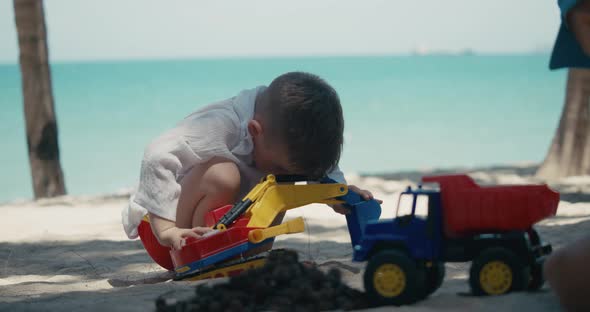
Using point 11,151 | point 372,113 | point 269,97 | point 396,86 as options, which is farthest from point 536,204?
point 396,86

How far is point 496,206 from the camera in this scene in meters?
1.96

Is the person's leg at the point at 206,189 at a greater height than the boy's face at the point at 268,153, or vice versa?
the boy's face at the point at 268,153

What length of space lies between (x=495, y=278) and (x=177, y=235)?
45.2 inches

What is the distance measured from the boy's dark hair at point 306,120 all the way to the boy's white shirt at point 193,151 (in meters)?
0.17

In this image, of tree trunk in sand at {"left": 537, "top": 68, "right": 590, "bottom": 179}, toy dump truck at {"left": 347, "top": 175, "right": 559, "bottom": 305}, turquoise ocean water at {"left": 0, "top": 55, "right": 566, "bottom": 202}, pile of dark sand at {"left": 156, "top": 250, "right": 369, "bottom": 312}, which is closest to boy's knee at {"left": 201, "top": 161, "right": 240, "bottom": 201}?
pile of dark sand at {"left": 156, "top": 250, "right": 369, "bottom": 312}

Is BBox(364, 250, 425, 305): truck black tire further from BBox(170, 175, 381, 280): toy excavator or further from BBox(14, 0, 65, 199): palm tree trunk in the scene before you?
BBox(14, 0, 65, 199): palm tree trunk

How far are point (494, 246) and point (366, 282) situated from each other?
1.17ft

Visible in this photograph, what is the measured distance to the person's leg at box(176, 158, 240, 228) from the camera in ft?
9.01

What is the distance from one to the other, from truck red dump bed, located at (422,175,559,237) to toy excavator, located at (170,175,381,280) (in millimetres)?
652

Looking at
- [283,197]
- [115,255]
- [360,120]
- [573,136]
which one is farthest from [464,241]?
[360,120]

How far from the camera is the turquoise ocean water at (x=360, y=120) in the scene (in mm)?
18562

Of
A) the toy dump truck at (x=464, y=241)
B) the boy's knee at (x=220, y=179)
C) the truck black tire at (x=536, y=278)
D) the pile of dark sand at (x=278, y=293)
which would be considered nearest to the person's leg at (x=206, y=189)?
the boy's knee at (x=220, y=179)

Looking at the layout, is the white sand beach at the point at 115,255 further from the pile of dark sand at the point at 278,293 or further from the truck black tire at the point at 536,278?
the pile of dark sand at the point at 278,293

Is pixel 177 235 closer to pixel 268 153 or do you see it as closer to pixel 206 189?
pixel 206 189
